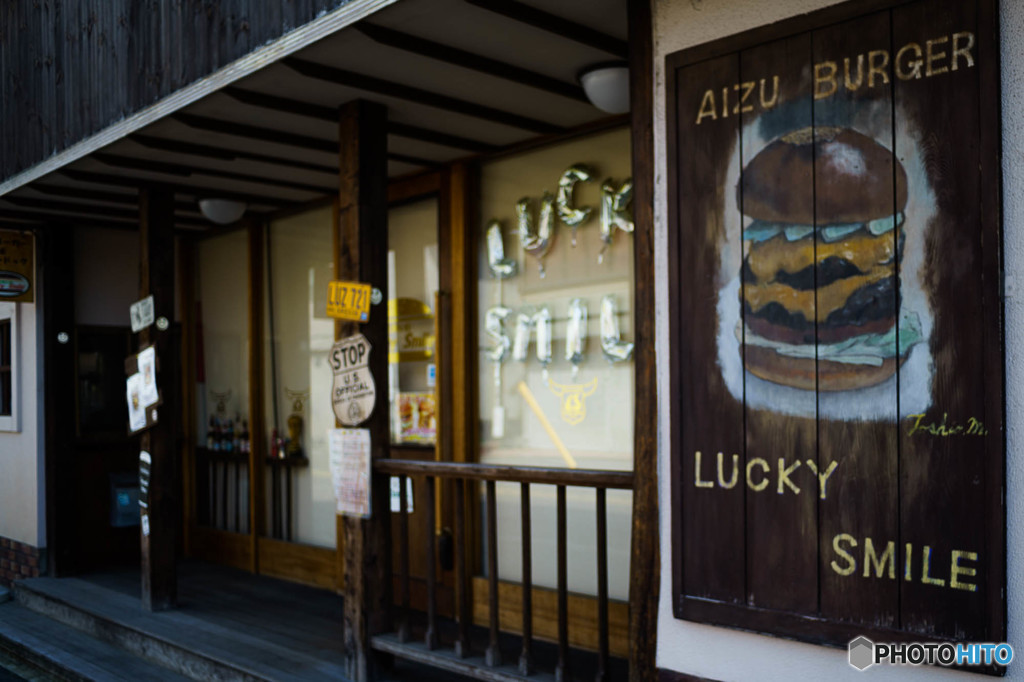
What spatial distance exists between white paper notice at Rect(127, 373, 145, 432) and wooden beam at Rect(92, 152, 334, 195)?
4.88 ft

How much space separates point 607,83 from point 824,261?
1.91 metres

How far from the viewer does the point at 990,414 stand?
7.96 ft

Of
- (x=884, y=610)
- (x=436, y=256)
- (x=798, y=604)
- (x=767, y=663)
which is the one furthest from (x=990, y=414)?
(x=436, y=256)

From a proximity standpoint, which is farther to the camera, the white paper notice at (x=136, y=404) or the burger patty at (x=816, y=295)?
the white paper notice at (x=136, y=404)

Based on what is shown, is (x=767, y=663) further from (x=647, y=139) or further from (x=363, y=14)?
(x=363, y=14)

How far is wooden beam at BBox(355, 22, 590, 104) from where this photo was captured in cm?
392

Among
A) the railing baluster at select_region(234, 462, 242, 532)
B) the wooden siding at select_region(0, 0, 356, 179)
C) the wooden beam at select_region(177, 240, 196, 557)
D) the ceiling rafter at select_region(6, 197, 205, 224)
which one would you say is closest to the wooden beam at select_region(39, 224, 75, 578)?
the ceiling rafter at select_region(6, 197, 205, 224)

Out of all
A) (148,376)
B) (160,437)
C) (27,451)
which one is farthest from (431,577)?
(27,451)

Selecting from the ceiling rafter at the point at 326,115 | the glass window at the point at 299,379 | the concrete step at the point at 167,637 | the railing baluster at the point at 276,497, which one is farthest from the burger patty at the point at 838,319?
the railing baluster at the point at 276,497

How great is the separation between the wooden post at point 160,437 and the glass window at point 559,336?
7.50 ft

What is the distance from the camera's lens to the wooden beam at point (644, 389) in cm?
319

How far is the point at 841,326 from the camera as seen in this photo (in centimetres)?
274

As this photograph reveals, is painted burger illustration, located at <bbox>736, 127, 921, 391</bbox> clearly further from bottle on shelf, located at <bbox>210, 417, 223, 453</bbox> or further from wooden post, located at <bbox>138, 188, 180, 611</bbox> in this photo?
bottle on shelf, located at <bbox>210, 417, 223, 453</bbox>

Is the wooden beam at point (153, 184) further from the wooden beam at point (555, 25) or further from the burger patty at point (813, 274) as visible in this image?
the burger patty at point (813, 274)
